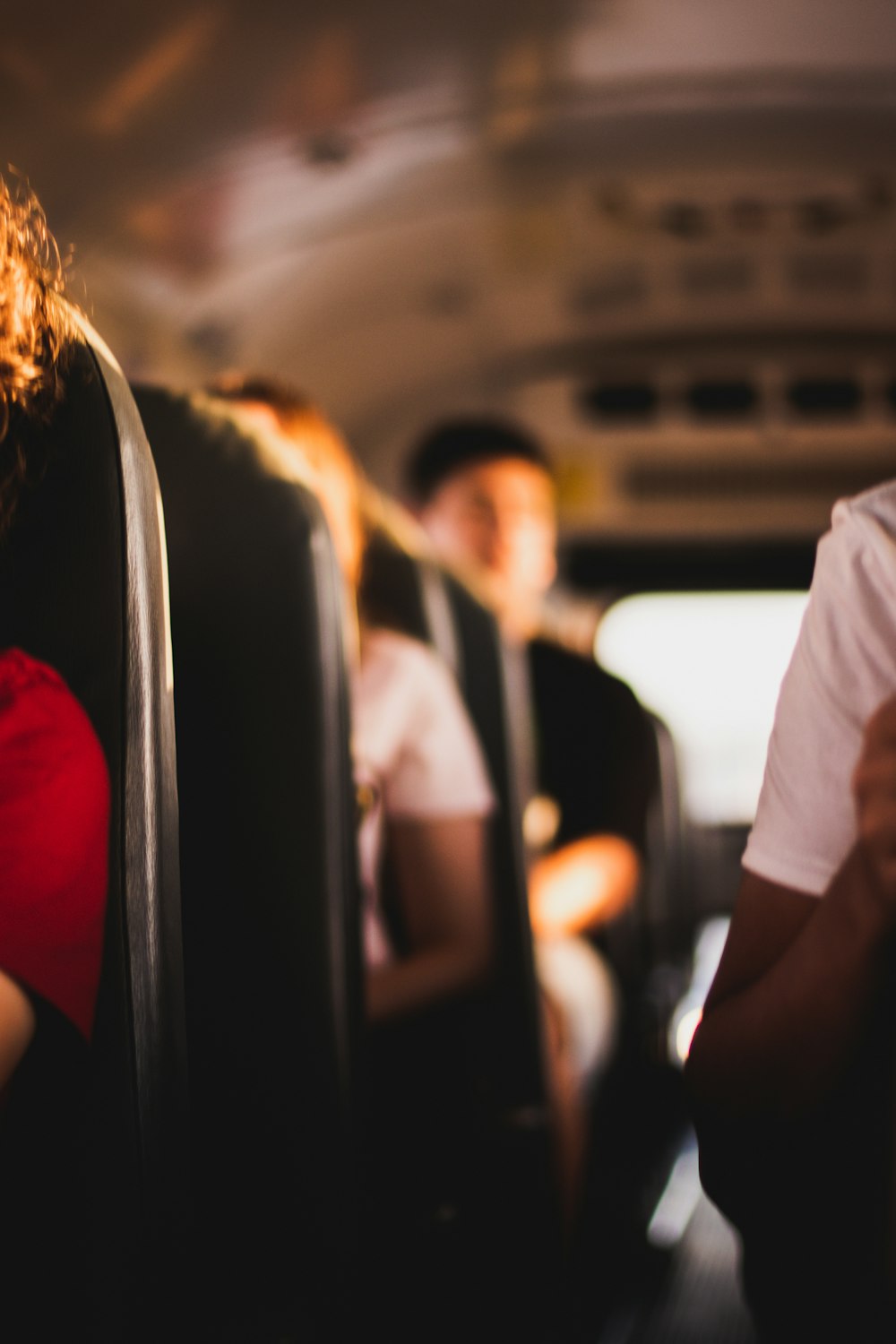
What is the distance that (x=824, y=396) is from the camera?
3.89 m

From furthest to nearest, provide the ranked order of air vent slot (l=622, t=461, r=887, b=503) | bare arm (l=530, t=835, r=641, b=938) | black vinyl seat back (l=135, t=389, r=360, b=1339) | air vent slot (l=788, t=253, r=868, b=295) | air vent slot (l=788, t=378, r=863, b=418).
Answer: air vent slot (l=622, t=461, r=887, b=503), air vent slot (l=788, t=378, r=863, b=418), air vent slot (l=788, t=253, r=868, b=295), bare arm (l=530, t=835, r=641, b=938), black vinyl seat back (l=135, t=389, r=360, b=1339)

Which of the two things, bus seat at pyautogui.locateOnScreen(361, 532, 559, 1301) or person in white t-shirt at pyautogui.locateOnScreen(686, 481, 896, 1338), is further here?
bus seat at pyautogui.locateOnScreen(361, 532, 559, 1301)

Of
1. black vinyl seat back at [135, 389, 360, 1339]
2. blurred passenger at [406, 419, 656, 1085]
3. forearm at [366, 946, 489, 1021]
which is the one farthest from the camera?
blurred passenger at [406, 419, 656, 1085]

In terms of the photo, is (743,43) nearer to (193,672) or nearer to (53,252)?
(53,252)

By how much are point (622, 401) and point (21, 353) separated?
11.2ft

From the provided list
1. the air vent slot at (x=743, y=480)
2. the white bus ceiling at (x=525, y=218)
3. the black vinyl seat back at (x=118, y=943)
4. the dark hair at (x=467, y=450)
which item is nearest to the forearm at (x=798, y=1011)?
the black vinyl seat back at (x=118, y=943)

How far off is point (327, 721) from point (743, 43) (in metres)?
1.82

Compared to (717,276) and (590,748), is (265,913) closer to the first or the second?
(590,748)

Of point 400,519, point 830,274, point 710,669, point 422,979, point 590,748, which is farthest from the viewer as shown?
point 710,669

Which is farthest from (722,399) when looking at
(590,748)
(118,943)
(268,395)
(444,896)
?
(118,943)

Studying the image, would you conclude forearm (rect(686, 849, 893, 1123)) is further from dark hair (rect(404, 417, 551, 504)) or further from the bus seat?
dark hair (rect(404, 417, 551, 504))

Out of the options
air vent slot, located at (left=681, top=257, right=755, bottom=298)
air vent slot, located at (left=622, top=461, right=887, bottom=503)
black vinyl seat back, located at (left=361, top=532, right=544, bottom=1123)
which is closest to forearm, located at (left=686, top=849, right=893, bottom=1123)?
black vinyl seat back, located at (left=361, top=532, right=544, bottom=1123)

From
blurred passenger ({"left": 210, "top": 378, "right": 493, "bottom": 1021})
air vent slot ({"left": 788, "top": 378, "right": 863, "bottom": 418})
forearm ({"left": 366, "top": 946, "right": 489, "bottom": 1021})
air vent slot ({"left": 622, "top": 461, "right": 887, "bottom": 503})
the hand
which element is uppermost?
air vent slot ({"left": 788, "top": 378, "right": 863, "bottom": 418})

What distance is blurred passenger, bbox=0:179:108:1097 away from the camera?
694 millimetres
